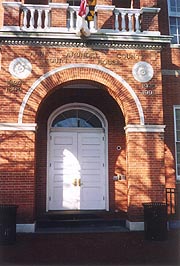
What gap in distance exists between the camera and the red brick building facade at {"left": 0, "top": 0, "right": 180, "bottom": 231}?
8938 mm

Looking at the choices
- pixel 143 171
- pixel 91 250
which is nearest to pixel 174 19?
pixel 143 171

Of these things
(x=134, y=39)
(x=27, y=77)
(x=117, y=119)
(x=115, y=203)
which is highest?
(x=134, y=39)

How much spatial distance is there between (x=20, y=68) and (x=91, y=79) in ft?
6.75

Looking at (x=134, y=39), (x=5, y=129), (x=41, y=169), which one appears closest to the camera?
(x=5, y=129)

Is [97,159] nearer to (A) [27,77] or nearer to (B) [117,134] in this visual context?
(B) [117,134]

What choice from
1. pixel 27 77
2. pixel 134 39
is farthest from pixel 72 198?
pixel 134 39

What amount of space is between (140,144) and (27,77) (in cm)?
376

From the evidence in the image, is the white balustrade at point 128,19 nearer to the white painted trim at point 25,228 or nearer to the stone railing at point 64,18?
the stone railing at point 64,18

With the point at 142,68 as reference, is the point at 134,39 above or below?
above

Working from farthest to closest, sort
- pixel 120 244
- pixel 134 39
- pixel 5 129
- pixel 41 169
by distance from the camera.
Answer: pixel 41 169 → pixel 134 39 → pixel 5 129 → pixel 120 244

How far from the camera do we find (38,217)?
984 centimetres

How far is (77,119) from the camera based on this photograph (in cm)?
1128

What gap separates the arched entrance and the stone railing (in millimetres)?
2724

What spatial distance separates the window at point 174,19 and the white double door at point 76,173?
184 inches
